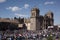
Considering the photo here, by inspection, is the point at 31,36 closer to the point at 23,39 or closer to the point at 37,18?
the point at 23,39

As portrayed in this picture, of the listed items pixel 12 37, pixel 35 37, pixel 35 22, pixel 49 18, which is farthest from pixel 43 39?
pixel 49 18

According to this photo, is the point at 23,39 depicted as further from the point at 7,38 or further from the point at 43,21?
the point at 43,21

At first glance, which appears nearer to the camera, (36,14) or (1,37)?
(1,37)

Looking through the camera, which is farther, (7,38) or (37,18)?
(37,18)

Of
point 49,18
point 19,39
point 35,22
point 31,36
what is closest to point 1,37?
point 19,39

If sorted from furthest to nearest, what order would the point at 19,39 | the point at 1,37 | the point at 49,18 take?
the point at 49,18 → the point at 19,39 → the point at 1,37

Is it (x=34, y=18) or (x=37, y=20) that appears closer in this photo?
(x=34, y=18)

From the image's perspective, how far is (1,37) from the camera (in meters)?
9.13

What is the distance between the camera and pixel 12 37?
9.64 m

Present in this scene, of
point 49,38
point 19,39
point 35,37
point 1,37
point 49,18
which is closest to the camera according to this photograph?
point 1,37

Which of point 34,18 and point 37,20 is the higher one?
point 34,18

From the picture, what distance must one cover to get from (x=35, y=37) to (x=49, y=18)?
2279 cm

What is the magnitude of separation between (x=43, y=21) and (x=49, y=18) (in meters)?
3.27

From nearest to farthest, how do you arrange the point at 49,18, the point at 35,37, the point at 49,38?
the point at 49,38, the point at 35,37, the point at 49,18
